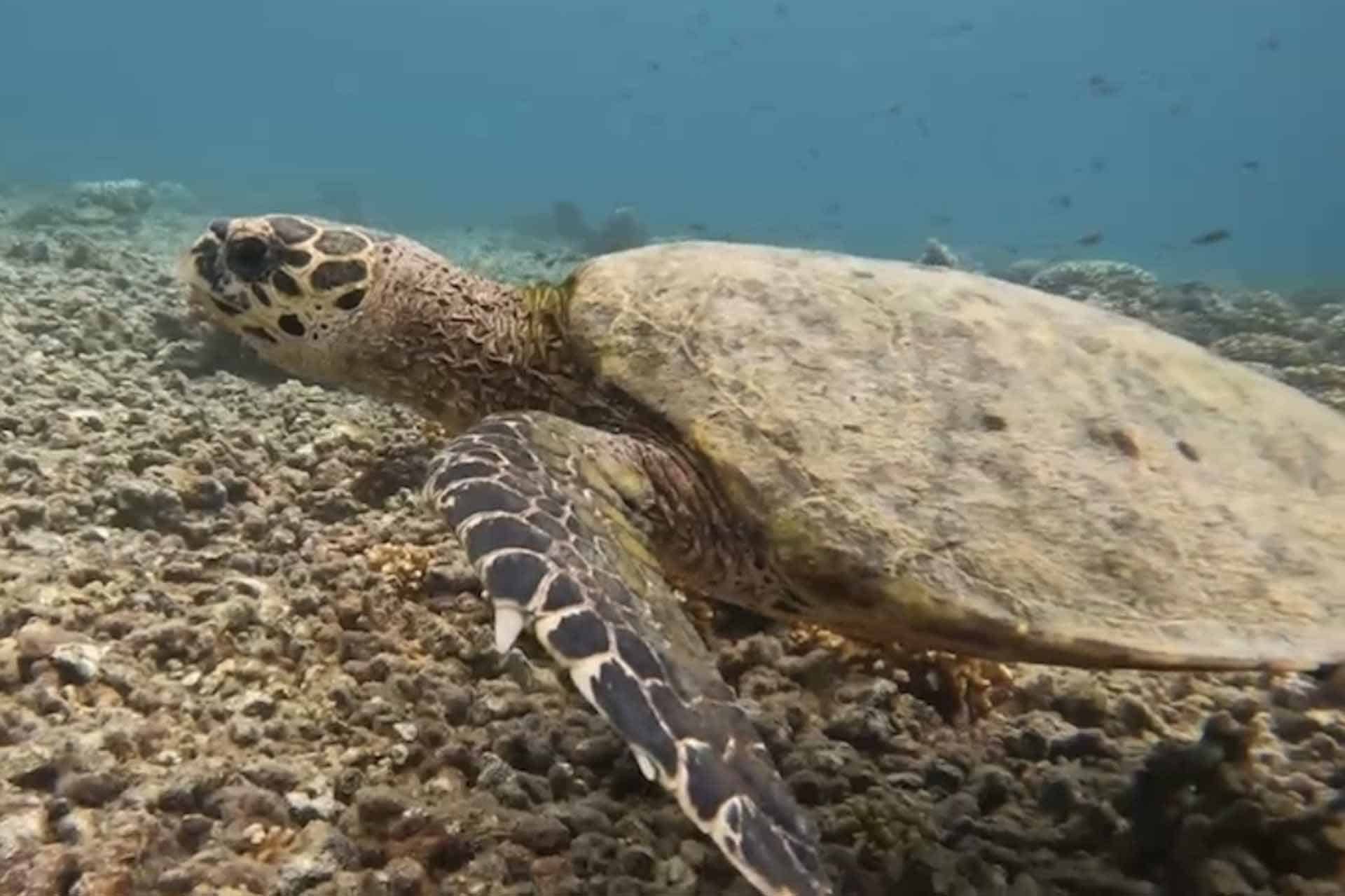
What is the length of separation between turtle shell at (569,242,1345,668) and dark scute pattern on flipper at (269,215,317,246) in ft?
3.57

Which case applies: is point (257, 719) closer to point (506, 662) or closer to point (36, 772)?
point (36, 772)

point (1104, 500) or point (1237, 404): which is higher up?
point (1237, 404)

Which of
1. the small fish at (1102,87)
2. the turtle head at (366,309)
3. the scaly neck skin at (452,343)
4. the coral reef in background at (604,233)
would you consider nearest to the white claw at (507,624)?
the scaly neck skin at (452,343)

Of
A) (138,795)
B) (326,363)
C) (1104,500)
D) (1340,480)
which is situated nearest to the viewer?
(138,795)

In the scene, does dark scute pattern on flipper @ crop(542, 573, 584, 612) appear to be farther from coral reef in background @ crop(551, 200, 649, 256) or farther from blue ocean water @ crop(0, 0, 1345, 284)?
blue ocean water @ crop(0, 0, 1345, 284)

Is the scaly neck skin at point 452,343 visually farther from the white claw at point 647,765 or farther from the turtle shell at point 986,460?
the white claw at point 647,765

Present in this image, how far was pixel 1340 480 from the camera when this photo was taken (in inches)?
118

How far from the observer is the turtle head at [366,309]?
3.56 metres

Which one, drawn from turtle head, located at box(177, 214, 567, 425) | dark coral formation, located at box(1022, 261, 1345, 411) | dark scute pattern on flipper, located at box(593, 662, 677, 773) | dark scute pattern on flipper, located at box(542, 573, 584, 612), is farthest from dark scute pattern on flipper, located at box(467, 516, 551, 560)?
dark coral formation, located at box(1022, 261, 1345, 411)

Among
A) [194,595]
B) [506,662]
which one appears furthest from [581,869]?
[194,595]

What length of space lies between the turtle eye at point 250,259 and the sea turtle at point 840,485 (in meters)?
0.60

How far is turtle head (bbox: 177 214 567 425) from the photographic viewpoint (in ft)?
11.7

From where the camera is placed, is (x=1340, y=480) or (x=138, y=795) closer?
(x=138, y=795)

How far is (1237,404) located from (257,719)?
2.87m
